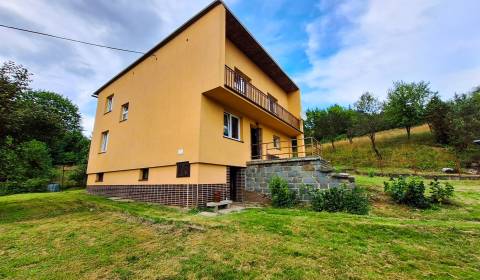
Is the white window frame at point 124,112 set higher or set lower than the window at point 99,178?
higher

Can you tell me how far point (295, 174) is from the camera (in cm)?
917

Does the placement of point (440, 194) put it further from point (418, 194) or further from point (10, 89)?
point (10, 89)

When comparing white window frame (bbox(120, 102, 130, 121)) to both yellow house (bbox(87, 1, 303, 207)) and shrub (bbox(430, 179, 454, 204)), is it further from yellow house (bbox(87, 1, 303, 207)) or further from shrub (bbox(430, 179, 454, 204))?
shrub (bbox(430, 179, 454, 204))

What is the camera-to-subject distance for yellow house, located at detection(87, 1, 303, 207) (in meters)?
8.71

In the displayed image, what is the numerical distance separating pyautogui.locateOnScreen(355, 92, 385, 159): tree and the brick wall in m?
26.8

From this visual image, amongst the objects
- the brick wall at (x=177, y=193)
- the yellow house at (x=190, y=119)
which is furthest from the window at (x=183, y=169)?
the brick wall at (x=177, y=193)

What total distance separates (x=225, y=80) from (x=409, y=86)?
34.9 meters

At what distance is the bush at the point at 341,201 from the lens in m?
7.00

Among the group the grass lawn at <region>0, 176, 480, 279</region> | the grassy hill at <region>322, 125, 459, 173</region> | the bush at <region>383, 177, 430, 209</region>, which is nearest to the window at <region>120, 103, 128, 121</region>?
the grass lawn at <region>0, 176, 480, 279</region>

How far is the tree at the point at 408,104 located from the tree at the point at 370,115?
2354 millimetres

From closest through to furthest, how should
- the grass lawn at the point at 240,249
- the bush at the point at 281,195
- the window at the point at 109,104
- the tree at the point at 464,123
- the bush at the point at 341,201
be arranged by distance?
the grass lawn at the point at 240,249
the bush at the point at 341,201
the bush at the point at 281,195
the window at the point at 109,104
the tree at the point at 464,123

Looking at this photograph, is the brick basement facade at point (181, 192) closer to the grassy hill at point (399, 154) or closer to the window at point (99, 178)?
the window at point (99, 178)

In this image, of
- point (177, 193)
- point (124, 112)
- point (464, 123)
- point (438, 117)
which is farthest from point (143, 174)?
point (438, 117)

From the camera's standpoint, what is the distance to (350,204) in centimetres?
707
